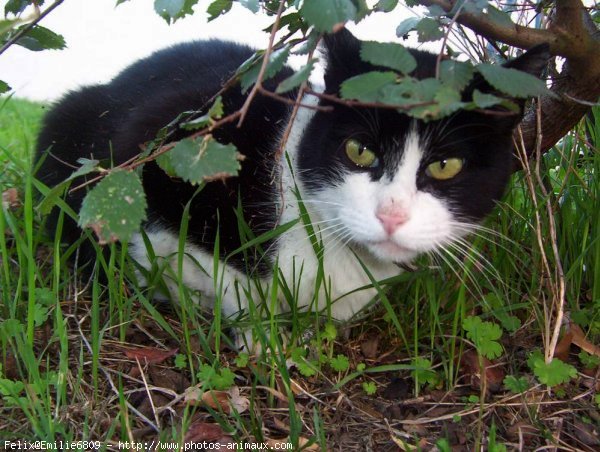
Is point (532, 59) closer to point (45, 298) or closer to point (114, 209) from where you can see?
point (114, 209)

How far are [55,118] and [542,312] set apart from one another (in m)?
1.56

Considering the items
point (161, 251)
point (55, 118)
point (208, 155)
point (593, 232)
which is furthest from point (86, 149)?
point (593, 232)

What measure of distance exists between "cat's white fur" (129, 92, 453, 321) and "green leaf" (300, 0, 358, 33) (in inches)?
18.0

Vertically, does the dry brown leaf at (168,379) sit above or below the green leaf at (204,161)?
below

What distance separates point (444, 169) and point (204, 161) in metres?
0.65

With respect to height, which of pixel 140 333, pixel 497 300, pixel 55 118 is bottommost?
pixel 140 333

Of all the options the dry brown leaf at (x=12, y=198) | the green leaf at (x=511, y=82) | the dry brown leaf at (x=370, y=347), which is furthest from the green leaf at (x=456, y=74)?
the dry brown leaf at (x=12, y=198)

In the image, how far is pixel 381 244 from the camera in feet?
4.18

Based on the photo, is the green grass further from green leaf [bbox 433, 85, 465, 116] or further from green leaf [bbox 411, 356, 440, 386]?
green leaf [bbox 433, 85, 465, 116]

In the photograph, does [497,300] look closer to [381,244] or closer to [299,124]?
[381,244]

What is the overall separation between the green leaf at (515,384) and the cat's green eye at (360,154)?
21.2 inches

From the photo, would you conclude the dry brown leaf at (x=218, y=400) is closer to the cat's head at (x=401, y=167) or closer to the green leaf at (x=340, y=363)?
the green leaf at (x=340, y=363)

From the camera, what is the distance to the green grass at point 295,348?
3.74ft

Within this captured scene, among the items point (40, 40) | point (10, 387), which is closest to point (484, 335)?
point (10, 387)
